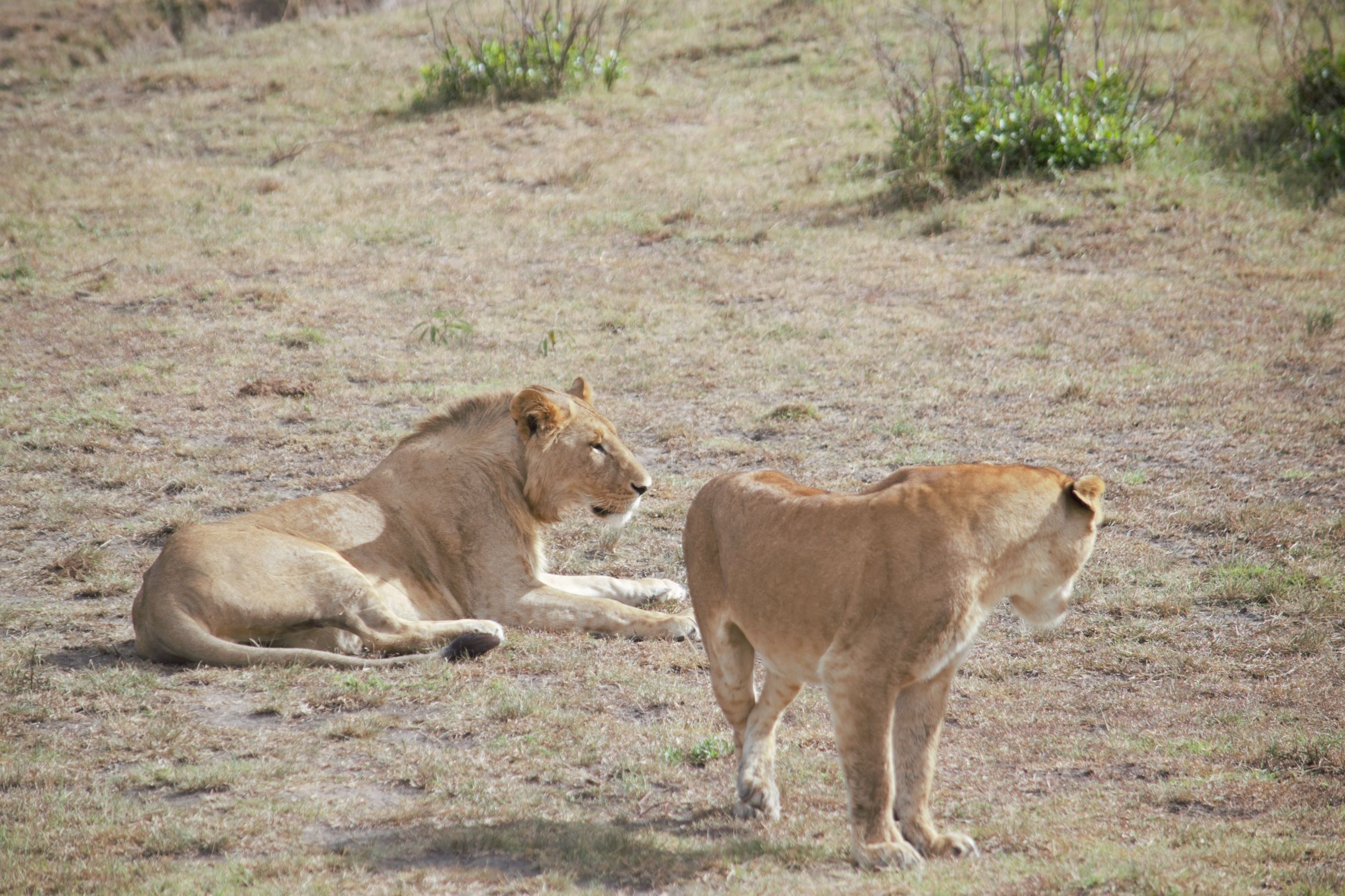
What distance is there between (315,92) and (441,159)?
3.21 meters

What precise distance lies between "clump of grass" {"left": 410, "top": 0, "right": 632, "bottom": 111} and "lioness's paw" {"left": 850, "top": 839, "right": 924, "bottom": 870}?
536 inches

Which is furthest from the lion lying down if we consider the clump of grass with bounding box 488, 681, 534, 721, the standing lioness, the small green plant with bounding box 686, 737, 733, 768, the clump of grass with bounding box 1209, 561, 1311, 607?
the clump of grass with bounding box 1209, 561, 1311, 607

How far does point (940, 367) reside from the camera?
9016 mm

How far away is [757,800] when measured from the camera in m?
3.82

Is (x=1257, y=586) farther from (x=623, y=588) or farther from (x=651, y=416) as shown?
(x=651, y=416)

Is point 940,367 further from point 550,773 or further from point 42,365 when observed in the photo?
point 42,365

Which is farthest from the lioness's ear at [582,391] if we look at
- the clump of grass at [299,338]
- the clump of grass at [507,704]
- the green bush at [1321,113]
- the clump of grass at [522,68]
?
the clump of grass at [522,68]

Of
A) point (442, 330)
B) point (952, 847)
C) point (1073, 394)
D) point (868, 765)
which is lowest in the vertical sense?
point (1073, 394)

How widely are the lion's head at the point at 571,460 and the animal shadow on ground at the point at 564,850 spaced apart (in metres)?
2.13

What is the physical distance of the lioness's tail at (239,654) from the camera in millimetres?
4898

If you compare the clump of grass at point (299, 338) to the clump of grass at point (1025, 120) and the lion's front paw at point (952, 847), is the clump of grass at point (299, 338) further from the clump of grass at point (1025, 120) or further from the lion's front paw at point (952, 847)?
the lion's front paw at point (952, 847)

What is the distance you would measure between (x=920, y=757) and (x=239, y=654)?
2.74 metres

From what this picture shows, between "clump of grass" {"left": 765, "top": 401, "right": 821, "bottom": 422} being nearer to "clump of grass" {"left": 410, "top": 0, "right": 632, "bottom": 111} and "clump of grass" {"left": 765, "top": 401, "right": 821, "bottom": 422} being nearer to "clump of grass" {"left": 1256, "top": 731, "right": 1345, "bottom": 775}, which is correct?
"clump of grass" {"left": 1256, "top": 731, "right": 1345, "bottom": 775}

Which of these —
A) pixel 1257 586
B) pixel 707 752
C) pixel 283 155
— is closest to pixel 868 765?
pixel 707 752
